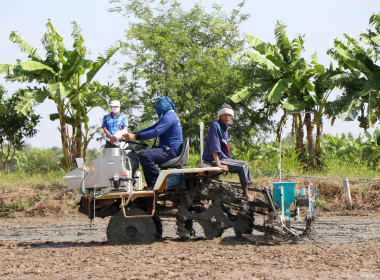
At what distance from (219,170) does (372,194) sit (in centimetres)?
753

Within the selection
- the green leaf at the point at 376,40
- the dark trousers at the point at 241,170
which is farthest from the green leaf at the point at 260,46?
the dark trousers at the point at 241,170

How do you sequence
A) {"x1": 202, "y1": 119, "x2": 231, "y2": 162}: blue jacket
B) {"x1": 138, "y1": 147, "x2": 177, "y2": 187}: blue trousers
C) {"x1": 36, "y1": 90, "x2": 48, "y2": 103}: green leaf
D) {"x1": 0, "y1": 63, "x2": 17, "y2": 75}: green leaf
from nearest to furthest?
{"x1": 138, "y1": 147, "x2": 177, "y2": 187}: blue trousers, {"x1": 202, "y1": 119, "x2": 231, "y2": 162}: blue jacket, {"x1": 0, "y1": 63, "x2": 17, "y2": 75}: green leaf, {"x1": 36, "y1": 90, "x2": 48, "y2": 103}: green leaf

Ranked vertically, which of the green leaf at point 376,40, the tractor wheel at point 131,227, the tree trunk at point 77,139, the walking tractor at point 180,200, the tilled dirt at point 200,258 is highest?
the green leaf at point 376,40

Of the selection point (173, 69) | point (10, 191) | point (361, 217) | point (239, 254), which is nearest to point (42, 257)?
point (239, 254)

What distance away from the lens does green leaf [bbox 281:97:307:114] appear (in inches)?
696

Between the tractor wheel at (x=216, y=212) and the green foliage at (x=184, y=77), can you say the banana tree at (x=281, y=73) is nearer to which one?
the green foliage at (x=184, y=77)

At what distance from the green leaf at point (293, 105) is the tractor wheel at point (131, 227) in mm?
9160

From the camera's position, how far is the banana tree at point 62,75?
1792 cm

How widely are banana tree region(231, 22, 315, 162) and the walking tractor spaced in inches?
338

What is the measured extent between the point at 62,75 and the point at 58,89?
763 mm

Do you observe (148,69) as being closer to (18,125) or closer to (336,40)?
(18,125)

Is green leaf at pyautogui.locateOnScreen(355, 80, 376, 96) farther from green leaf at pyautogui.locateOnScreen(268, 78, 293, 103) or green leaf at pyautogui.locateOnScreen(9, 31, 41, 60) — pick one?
green leaf at pyautogui.locateOnScreen(9, 31, 41, 60)

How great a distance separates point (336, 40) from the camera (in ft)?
59.7

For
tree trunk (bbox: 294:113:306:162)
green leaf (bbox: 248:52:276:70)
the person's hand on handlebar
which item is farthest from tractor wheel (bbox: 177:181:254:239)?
tree trunk (bbox: 294:113:306:162)
